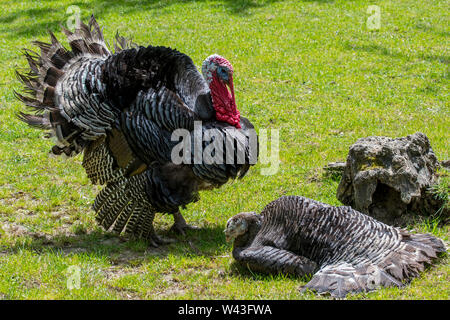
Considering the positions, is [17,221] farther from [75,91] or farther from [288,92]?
[288,92]

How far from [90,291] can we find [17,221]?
217 centimetres

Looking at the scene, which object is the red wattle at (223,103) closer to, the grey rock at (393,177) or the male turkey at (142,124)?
the male turkey at (142,124)

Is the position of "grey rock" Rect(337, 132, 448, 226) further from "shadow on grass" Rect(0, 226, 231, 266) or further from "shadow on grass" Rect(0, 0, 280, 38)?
"shadow on grass" Rect(0, 0, 280, 38)

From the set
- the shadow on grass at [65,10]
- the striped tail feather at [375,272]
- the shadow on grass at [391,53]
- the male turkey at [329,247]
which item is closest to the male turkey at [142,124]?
the male turkey at [329,247]

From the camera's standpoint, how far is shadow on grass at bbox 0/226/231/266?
584 centimetres

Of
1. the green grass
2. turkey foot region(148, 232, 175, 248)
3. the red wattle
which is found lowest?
turkey foot region(148, 232, 175, 248)

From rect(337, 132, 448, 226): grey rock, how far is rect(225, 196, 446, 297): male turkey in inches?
26.5

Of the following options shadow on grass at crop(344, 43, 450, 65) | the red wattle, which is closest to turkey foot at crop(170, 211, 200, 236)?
the red wattle

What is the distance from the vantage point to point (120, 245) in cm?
612

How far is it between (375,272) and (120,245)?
2.77 metres

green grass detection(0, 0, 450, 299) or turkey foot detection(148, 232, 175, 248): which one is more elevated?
green grass detection(0, 0, 450, 299)

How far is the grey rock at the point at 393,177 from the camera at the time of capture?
5.68 m

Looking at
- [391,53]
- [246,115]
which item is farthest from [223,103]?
[391,53]

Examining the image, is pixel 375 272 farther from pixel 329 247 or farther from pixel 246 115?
pixel 246 115
